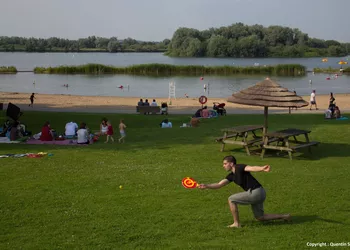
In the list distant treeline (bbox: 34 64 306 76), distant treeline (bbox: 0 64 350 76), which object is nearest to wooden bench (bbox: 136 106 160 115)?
distant treeline (bbox: 34 64 306 76)

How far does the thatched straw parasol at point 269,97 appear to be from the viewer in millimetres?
15227

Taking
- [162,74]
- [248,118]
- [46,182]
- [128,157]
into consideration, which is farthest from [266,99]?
[162,74]

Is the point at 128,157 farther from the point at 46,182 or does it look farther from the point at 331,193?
the point at 331,193

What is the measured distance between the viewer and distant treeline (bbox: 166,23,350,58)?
166 metres

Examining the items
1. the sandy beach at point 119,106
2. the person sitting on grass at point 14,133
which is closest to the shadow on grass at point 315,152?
the person sitting on grass at point 14,133

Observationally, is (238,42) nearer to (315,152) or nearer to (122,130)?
(122,130)

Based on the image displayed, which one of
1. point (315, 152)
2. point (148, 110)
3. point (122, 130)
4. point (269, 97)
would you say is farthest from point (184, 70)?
point (269, 97)

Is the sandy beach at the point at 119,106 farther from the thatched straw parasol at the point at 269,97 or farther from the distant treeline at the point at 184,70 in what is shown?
the distant treeline at the point at 184,70

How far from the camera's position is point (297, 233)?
818 centimetres

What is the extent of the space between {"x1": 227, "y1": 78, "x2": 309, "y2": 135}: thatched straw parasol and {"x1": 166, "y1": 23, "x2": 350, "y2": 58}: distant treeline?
15149 centimetres

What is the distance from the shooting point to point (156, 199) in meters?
10.3

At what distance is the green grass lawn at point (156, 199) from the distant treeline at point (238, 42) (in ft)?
498

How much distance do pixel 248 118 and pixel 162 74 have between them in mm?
64455

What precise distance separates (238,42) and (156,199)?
16128 centimetres
